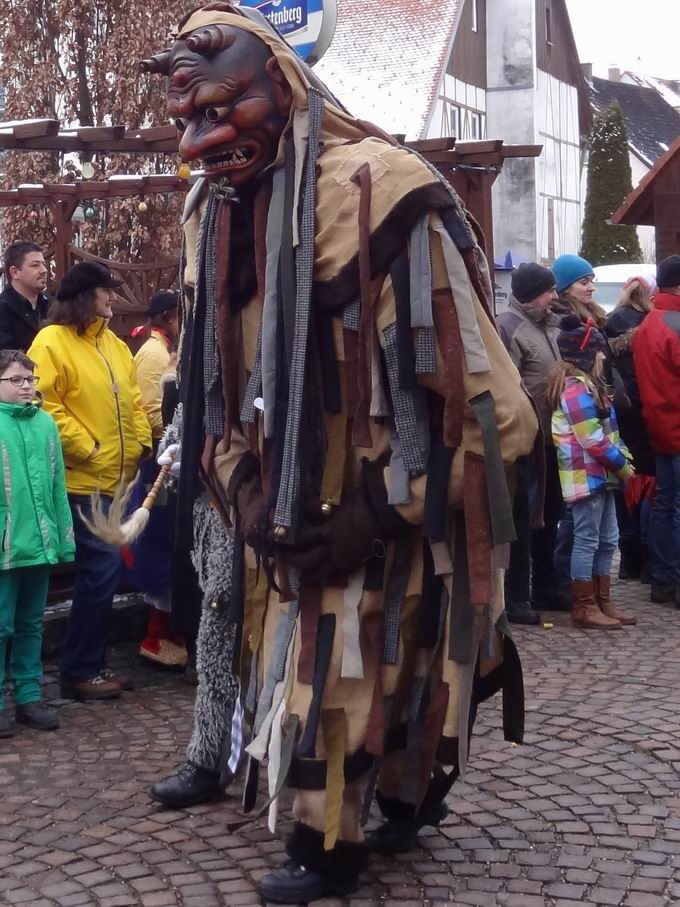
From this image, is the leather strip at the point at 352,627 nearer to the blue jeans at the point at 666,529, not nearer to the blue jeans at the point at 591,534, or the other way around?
the blue jeans at the point at 591,534

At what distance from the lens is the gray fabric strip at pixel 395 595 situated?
330 cm

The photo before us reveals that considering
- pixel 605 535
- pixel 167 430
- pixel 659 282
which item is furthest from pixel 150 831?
pixel 659 282

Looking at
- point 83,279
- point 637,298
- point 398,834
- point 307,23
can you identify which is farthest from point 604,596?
point 398,834

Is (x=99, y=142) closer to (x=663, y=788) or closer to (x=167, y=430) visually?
(x=167, y=430)

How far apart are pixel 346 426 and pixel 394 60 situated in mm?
27430

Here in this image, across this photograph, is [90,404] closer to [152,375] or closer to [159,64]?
[152,375]

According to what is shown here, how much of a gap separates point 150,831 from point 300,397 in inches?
60.4

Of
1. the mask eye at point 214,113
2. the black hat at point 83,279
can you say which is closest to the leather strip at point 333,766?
the mask eye at point 214,113

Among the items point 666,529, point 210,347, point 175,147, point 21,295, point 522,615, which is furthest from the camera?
point 175,147

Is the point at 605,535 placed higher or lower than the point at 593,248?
lower

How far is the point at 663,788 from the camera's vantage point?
4.31 meters

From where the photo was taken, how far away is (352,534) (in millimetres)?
3223

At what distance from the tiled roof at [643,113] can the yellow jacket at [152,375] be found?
135 feet

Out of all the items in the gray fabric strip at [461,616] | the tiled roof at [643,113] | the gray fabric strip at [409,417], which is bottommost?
the gray fabric strip at [461,616]
